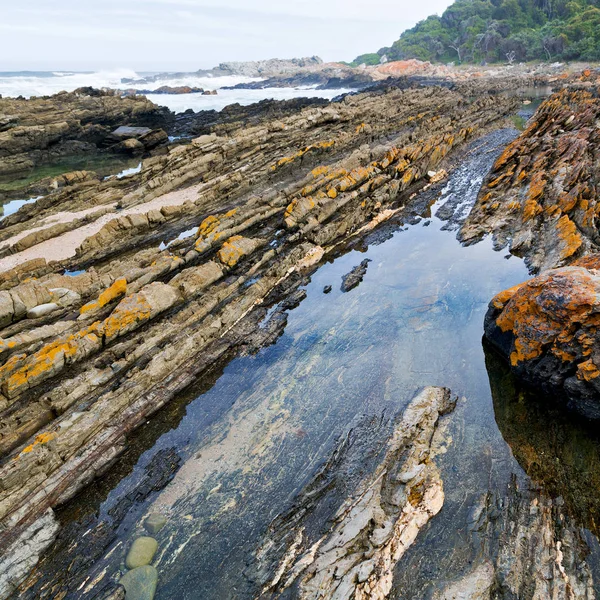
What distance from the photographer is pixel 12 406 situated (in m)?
10.4

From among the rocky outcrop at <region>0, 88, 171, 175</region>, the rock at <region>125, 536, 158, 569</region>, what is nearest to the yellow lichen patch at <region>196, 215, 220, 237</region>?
the rock at <region>125, 536, 158, 569</region>

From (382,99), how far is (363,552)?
53588 millimetres

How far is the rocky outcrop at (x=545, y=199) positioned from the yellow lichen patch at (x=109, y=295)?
16.1 metres

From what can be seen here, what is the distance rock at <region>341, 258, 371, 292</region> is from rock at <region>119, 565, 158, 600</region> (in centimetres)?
1133

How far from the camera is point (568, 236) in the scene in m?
15.5

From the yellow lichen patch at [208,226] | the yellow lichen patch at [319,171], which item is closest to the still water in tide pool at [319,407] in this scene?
the yellow lichen patch at [208,226]

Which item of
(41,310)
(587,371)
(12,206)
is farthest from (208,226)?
(12,206)

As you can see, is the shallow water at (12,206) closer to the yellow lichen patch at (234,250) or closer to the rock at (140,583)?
the yellow lichen patch at (234,250)

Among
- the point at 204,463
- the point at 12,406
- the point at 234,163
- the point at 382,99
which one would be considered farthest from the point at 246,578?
the point at 382,99

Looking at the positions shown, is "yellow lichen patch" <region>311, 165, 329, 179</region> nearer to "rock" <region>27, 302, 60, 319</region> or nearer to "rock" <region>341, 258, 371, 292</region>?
"rock" <region>341, 258, 371, 292</region>

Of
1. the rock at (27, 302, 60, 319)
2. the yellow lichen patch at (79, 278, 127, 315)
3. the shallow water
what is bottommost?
the shallow water

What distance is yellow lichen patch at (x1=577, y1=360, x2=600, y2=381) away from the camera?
8.62 meters

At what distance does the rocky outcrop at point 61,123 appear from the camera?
37.7m

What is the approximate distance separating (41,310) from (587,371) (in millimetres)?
16488
